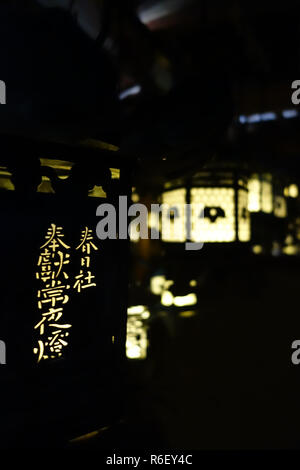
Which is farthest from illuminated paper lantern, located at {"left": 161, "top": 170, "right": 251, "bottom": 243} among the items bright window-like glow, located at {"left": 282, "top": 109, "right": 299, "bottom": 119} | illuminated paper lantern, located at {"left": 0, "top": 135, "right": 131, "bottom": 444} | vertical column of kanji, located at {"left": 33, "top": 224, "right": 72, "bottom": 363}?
bright window-like glow, located at {"left": 282, "top": 109, "right": 299, "bottom": 119}

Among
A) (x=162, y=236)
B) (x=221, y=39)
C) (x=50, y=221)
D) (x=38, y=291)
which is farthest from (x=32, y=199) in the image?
(x=221, y=39)

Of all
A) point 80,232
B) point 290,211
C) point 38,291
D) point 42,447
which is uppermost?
point 290,211

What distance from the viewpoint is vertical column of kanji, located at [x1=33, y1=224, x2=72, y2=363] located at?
6.99 ft

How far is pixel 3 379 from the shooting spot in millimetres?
2020

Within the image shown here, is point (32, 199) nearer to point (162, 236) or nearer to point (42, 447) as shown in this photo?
point (42, 447)

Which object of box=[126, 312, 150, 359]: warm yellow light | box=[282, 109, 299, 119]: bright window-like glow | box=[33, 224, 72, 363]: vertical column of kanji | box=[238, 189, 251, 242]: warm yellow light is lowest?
box=[126, 312, 150, 359]: warm yellow light

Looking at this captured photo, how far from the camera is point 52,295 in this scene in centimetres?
218

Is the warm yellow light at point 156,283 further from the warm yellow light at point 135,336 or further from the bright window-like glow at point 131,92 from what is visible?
the bright window-like glow at point 131,92

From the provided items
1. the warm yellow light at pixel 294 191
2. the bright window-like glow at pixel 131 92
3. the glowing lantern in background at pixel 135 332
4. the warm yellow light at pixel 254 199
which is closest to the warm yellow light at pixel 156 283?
the warm yellow light at pixel 254 199

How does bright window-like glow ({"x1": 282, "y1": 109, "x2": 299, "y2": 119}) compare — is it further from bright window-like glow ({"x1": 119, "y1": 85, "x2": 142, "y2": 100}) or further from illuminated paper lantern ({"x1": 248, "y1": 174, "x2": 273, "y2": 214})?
bright window-like glow ({"x1": 119, "y1": 85, "x2": 142, "y2": 100})

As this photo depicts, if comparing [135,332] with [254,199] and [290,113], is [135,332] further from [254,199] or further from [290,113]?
[290,113]

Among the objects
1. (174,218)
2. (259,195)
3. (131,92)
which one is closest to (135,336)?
(174,218)

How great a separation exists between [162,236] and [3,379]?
3.05 m

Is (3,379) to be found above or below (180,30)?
below
